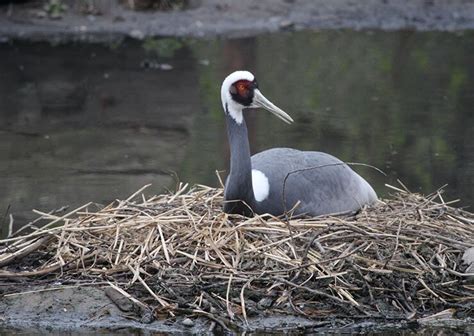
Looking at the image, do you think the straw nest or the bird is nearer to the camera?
the straw nest

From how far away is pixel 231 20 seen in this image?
1576cm

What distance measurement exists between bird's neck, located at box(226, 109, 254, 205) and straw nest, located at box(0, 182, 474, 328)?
0.48 feet

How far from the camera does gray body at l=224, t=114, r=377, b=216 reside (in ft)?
24.0

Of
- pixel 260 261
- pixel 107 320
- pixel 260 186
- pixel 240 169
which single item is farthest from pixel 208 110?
pixel 107 320

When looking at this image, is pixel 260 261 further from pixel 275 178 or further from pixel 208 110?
pixel 208 110

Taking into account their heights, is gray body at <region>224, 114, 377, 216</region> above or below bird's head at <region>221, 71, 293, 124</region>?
below

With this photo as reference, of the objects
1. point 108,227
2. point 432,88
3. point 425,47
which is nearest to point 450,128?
point 432,88

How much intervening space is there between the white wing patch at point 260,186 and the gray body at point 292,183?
1.0 inches

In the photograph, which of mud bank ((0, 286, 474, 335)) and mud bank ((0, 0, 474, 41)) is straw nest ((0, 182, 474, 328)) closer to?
mud bank ((0, 286, 474, 335))

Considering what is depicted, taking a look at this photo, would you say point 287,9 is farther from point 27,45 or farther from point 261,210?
point 261,210

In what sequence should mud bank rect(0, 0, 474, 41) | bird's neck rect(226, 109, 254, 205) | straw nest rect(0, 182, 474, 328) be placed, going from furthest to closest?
mud bank rect(0, 0, 474, 41) → bird's neck rect(226, 109, 254, 205) → straw nest rect(0, 182, 474, 328)

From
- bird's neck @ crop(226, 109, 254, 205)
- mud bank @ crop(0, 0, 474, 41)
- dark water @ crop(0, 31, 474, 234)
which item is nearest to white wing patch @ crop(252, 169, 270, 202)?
bird's neck @ crop(226, 109, 254, 205)

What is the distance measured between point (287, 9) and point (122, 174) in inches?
270

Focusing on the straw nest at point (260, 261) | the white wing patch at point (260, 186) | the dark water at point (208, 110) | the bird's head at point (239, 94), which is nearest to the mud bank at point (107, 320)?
the straw nest at point (260, 261)
